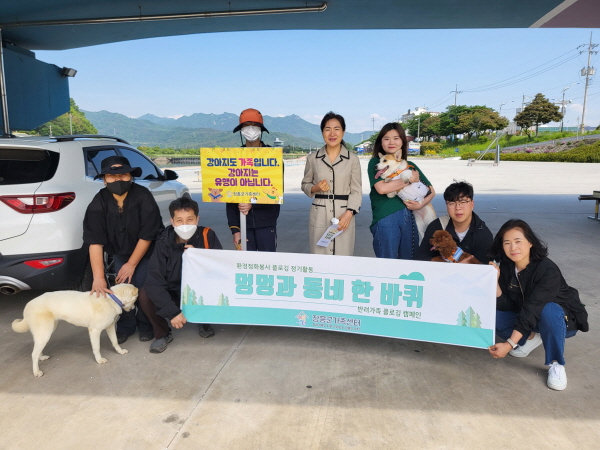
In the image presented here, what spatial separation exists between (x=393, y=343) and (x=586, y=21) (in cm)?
857

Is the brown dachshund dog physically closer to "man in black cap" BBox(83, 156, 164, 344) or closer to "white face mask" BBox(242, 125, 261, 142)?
"white face mask" BBox(242, 125, 261, 142)

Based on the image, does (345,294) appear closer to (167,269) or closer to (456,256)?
(456,256)

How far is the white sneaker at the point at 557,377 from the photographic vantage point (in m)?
2.67

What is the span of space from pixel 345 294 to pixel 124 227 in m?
A: 1.86

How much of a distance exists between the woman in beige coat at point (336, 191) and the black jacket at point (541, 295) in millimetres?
1355

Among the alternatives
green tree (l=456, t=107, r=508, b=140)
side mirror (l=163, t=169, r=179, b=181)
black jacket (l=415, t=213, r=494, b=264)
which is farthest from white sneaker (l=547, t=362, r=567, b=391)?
green tree (l=456, t=107, r=508, b=140)

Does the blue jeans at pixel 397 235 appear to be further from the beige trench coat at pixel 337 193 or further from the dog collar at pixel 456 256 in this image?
the dog collar at pixel 456 256

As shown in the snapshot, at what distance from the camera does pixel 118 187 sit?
3.36 m

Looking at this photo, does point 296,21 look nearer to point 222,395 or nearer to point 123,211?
point 123,211

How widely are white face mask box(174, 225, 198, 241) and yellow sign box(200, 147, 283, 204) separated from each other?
49 cm

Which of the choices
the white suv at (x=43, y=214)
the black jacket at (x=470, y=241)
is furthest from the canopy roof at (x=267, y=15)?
the black jacket at (x=470, y=241)

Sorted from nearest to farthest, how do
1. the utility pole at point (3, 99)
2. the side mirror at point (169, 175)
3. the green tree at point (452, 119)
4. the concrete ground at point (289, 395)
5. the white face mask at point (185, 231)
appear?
the concrete ground at point (289, 395) → the white face mask at point (185, 231) → the side mirror at point (169, 175) → the utility pole at point (3, 99) → the green tree at point (452, 119)

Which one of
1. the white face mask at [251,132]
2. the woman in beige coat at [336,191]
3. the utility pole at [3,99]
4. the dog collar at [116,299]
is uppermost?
the utility pole at [3,99]

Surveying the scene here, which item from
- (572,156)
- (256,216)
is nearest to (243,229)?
(256,216)
